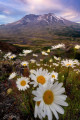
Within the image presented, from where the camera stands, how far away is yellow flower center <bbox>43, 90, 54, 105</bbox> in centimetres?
131

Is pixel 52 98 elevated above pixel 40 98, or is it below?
below

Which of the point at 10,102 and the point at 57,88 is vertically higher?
the point at 57,88

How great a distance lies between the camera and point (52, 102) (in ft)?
4.53

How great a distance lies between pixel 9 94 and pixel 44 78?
72.3 inches

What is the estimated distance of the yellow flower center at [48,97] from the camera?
1308mm

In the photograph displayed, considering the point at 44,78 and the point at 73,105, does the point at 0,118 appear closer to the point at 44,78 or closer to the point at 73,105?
the point at 44,78

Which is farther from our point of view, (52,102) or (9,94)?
(9,94)

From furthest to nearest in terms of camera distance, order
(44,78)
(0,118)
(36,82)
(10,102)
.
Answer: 1. (10,102)
2. (0,118)
3. (44,78)
4. (36,82)

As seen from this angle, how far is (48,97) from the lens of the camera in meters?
1.35

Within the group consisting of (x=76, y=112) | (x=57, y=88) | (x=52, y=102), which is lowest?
(x=76, y=112)

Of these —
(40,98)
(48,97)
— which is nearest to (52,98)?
(48,97)

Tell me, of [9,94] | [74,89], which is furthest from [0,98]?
[74,89]

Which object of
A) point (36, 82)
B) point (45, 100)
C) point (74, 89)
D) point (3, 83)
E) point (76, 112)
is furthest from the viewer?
point (3, 83)

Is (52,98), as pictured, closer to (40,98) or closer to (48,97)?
(48,97)
